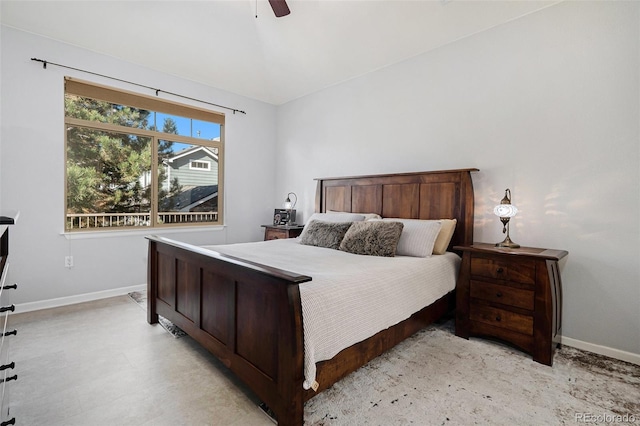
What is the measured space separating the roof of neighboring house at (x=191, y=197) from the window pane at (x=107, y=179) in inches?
13.5

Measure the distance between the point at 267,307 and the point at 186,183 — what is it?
343 centimetres

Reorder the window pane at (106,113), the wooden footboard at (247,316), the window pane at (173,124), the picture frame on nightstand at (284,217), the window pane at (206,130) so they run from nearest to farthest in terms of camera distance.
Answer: the wooden footboard at (247,316) → the window pane at (106,113) → the window pane at (173,124) → the window pane at (206,130) → the picture frame on nightstand at (284,217)

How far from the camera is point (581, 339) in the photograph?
2.48 m

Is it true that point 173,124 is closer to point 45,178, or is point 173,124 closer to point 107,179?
point 107,179

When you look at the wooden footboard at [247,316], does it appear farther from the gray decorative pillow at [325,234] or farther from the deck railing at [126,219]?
the deck railing at [126,219]

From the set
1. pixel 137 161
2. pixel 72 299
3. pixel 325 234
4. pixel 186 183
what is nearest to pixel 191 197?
pixel 186 183

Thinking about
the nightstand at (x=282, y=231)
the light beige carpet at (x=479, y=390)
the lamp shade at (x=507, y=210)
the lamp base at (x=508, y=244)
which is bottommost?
the light beige carpet at (x=479, y=390)

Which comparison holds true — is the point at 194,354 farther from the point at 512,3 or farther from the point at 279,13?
the point at 512,3

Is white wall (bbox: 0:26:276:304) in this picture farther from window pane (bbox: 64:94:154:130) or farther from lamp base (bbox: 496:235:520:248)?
lamp base (bbox: 496:235:520:248)

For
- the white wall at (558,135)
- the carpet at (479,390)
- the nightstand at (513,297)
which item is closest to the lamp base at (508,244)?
the nightstand at (513,297)

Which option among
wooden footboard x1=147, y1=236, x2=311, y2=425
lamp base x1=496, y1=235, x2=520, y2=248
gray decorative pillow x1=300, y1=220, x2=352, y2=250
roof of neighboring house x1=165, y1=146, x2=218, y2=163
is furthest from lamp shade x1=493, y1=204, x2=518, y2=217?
roof of neighboring house x1=165, y1=146, x2=218, y2=163

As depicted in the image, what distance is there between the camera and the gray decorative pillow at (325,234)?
3.07 metres

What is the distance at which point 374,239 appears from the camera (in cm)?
275

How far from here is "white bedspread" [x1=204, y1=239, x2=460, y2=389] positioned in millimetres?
1545
